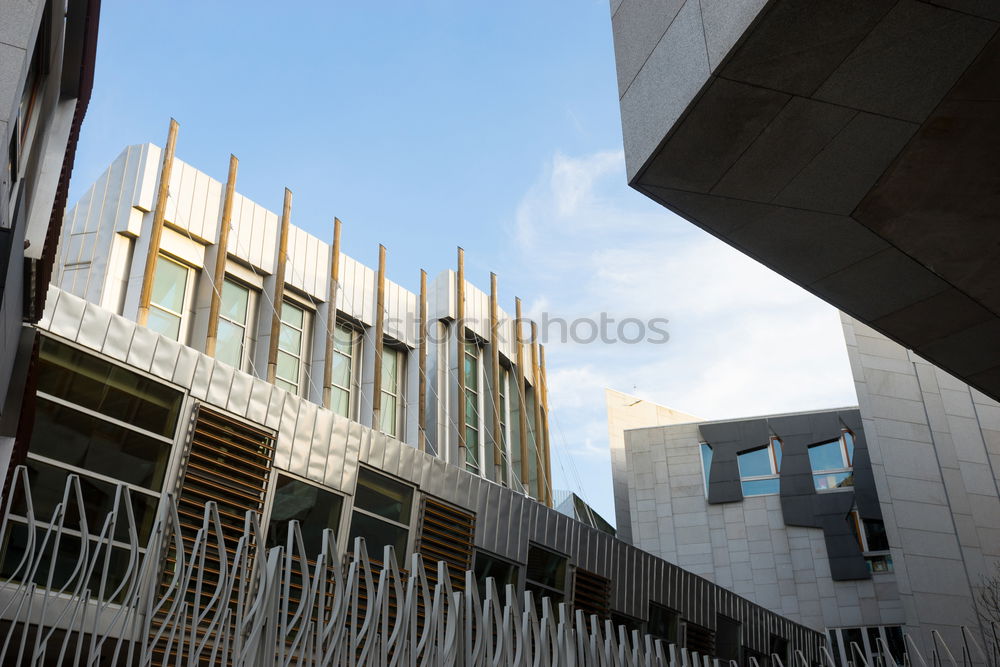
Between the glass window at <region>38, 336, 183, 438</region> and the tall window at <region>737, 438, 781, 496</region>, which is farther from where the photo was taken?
the tall window at <region>737, 438, 781, 496</region>

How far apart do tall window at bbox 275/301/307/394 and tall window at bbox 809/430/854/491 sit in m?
20.9

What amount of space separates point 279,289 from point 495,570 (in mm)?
6499

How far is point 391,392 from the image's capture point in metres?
21.0

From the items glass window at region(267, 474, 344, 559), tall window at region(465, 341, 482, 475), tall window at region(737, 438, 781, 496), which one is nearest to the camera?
glass window at region(267, 474, 344, 559)

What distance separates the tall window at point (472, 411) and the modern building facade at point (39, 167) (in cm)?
1311

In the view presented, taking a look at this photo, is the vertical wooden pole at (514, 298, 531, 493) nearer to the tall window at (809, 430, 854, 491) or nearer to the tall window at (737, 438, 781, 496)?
the tall window at (737, 438, 781, 496)

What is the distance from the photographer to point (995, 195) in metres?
7.27

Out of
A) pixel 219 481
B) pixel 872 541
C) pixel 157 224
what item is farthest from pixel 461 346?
pixel 872 541

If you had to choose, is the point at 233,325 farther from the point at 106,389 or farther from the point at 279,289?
the point at 106,389

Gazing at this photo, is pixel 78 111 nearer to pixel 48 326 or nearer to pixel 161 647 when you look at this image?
pixel 48 326

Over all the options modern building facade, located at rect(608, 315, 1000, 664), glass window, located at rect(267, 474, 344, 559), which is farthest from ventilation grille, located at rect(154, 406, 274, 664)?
modern building facade, located at rect(608, 315, 1000, 664)

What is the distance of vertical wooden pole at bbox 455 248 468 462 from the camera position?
21.0 m

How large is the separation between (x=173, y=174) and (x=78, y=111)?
271 inches

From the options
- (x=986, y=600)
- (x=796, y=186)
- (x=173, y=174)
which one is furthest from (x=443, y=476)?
(x=986, y=600)
